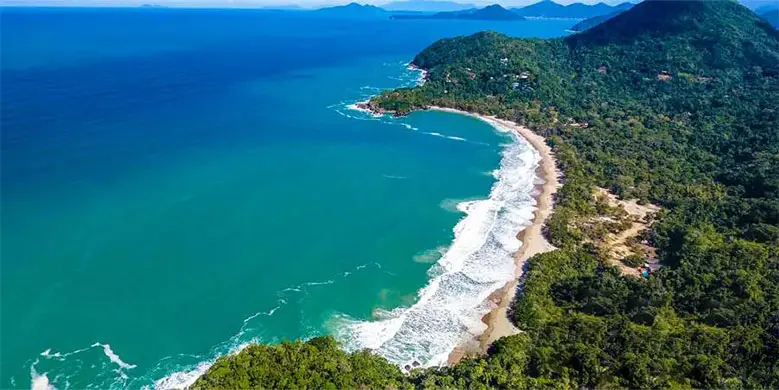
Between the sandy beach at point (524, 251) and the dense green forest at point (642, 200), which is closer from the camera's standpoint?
the dense green forest at point (642, 200)

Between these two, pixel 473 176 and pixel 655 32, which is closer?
pixel 473 176

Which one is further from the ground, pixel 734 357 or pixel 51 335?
pixel 734 357

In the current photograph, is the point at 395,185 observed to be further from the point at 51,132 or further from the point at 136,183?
the point at 51,132

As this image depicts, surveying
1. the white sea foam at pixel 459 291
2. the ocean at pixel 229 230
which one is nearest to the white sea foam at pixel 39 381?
the ocean at pixel 229 230

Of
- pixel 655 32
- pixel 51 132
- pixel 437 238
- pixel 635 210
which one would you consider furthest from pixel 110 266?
pixel 655 32

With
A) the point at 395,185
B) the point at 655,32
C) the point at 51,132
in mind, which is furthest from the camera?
the point at 655,32

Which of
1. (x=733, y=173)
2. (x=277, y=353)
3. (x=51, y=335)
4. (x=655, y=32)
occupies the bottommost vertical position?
(x=51, y=335)

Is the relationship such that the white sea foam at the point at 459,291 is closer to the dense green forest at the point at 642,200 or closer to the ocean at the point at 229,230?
the ocean at the point at 229,230
